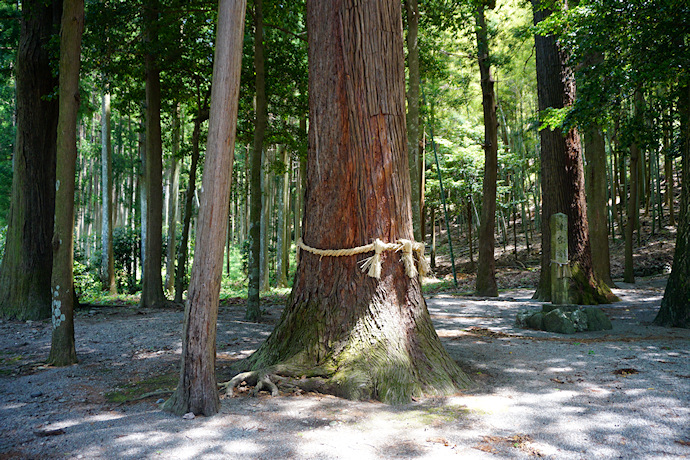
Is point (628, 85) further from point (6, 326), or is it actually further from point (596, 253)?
point (6, 326)

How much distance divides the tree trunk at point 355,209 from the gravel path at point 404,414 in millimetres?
488

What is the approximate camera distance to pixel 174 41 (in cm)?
901

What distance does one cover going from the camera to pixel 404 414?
3086mm

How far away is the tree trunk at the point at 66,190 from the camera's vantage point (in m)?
4.47

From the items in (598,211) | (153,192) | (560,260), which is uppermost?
(153,192)

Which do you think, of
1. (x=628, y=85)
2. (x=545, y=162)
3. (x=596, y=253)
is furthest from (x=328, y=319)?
(x=596, y=253)

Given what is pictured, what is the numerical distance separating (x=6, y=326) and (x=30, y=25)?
535 cm

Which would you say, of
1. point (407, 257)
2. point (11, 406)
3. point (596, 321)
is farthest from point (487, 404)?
point (596, 321)

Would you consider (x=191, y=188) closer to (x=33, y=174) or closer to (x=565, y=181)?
(x=33, y=174)

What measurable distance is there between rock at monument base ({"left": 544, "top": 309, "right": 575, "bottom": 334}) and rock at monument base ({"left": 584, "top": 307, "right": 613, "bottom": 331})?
280 millimetres

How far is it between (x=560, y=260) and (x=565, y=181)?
298cm

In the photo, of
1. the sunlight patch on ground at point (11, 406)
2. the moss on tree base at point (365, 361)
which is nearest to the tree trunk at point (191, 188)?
the moss on tree base at point (365, 361)

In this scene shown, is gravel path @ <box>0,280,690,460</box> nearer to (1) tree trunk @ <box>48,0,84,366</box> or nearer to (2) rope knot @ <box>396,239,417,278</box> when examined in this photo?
(1) tree trunk @ <box>48,0,84,366</box>

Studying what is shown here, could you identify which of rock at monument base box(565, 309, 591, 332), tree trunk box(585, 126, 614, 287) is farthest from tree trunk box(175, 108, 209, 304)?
tree trunk box(585, 126, 614, 287)
